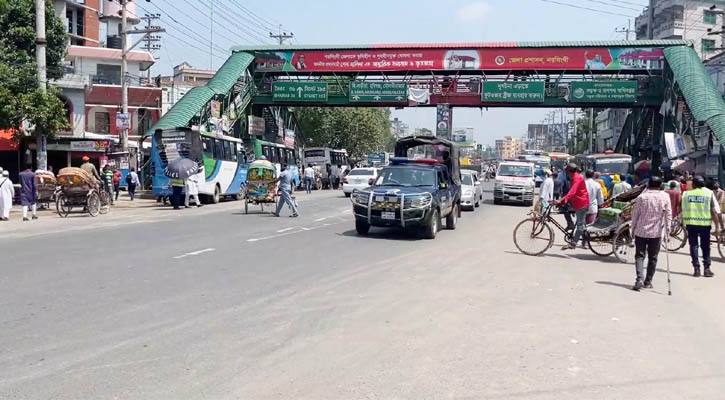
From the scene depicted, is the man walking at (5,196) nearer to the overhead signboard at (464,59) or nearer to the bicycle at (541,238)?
the bicycle at (541,238)

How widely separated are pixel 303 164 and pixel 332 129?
19.2 meters

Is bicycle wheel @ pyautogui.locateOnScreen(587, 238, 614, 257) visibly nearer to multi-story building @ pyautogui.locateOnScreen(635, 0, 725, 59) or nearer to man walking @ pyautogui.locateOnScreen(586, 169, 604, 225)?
man walking @ pyautogui.locateOnScreen(586, 169, 604, 225)

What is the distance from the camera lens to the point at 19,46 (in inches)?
1535

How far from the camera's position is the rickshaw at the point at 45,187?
75.2 ft

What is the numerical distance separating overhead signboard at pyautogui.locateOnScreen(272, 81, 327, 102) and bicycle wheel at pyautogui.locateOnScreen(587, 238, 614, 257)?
31.3 metres

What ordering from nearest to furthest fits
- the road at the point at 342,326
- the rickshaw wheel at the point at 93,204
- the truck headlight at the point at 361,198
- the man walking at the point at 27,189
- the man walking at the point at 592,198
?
the road at the point at 342,326 → the man walking at the point at 592,198 → the truck headlight at the point at 361,198 → the man walking at the point at 27,189 → the rickshaw wheel at the point at 93,204

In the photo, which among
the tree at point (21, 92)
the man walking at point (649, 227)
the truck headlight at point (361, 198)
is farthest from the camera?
the tree at point (21, 92)

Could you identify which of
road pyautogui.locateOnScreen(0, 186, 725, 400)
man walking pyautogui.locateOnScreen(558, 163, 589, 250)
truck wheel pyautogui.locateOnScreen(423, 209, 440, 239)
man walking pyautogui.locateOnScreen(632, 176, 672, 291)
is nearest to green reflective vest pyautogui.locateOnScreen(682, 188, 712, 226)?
road pyautogui.locateOnScreen(0, 186, 725, 400)

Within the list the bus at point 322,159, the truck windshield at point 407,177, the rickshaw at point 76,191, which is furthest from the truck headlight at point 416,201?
the bus at point 322,159

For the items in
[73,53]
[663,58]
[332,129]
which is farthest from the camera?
[332,129]

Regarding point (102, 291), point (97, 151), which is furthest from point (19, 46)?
point (102, 291)

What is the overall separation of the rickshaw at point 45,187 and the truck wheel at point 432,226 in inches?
525

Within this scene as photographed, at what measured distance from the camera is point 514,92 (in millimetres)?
42500

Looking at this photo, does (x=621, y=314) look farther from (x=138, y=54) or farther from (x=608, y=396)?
(x=138, y=54)
